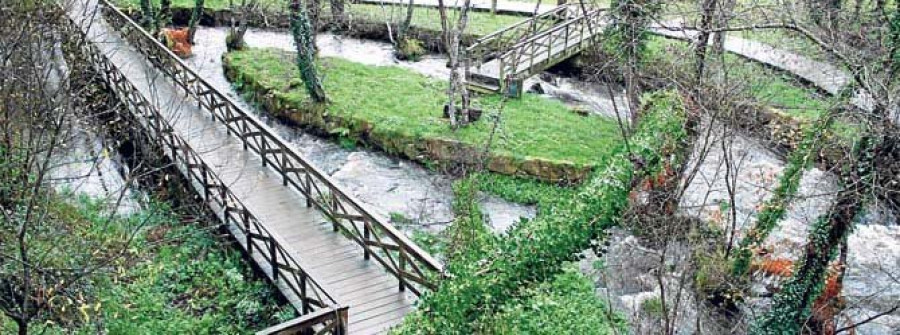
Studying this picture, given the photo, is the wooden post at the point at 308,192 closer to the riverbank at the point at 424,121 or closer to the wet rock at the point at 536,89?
the riverbank at the point at 424,121

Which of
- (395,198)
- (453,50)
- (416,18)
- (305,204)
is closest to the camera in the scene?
(305,204)

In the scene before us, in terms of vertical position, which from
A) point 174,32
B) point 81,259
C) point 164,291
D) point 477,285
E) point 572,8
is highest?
point 572,8

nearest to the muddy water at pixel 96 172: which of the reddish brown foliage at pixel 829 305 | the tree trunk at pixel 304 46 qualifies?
the tree trunk at pixel 304 46

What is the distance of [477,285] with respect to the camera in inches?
312

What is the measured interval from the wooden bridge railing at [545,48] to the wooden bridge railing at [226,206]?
817 cm

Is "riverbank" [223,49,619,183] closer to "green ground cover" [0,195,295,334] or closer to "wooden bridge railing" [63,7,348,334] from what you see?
"wooden bridge railing" [63,7,348,334]

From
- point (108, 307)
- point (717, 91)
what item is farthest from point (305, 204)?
point (717, 91)

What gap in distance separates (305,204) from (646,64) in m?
10.1

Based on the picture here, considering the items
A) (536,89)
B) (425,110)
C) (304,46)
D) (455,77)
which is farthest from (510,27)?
(304,46)

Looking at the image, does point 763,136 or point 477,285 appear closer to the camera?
point 477,285

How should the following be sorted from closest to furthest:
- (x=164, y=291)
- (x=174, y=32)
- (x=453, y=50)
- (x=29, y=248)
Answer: (x=29, y=248)
(x=164, y=291)
(x=453, y=50)
(x=174, y=32)

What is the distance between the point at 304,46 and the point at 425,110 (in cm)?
317

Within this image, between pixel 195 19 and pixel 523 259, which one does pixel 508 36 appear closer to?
pixel 195 19

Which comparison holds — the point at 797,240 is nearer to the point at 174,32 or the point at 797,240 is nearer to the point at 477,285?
the point at 477,285
